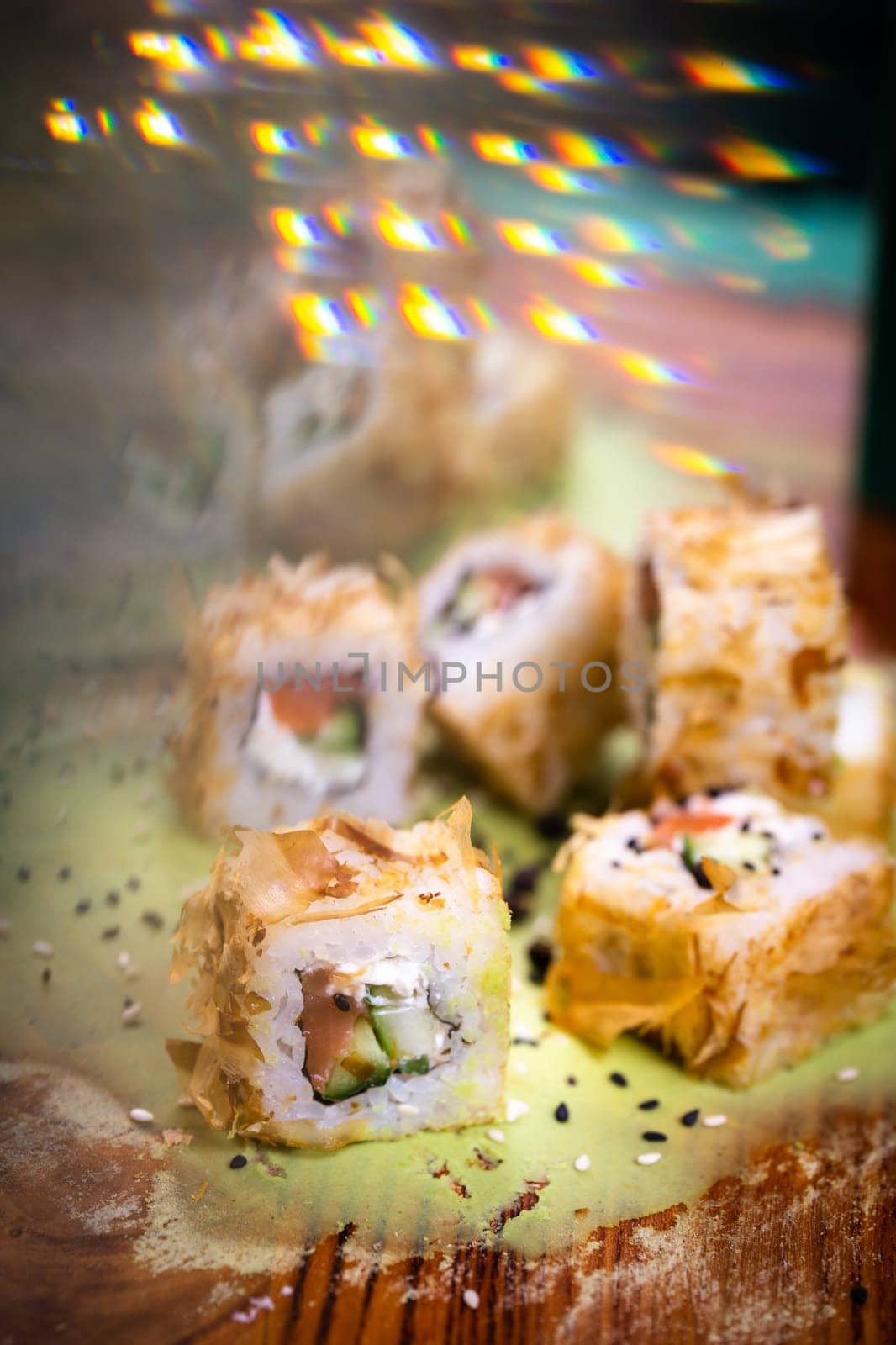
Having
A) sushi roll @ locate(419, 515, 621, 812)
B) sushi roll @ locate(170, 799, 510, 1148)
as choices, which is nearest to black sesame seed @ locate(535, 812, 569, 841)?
sushi roll @ locate(419, 515, 621, 812)

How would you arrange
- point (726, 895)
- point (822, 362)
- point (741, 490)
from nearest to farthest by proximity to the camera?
point (726, 895) → point (741, 490) → point (822, 362)

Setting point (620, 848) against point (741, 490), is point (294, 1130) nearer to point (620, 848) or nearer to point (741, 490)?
point (620, 848)

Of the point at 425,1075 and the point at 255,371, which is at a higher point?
the point at 255,371

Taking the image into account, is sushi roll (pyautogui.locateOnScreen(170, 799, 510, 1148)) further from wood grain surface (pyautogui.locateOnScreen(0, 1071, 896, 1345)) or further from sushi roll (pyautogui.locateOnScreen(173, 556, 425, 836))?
sushi roll (pyautogui.locateOnScreen(173, 556, 425, 836))

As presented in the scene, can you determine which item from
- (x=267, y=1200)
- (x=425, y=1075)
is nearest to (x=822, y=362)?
(x=425, y=1075)

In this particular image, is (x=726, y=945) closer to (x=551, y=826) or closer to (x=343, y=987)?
(x=343, y=987)

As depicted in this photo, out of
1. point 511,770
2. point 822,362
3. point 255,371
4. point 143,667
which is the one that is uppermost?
point 822,362

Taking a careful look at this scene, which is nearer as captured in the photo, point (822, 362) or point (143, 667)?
point (143, 667)

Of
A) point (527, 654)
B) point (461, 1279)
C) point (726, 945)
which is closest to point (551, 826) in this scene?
point (527, 654)
